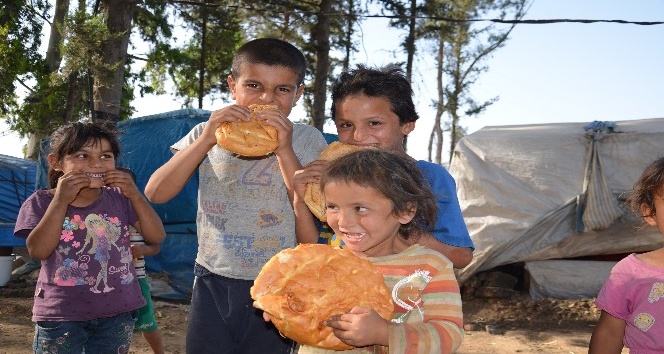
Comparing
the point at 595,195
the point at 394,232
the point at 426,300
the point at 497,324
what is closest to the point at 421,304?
the point at 426,300

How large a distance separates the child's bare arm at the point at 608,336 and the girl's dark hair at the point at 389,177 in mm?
977

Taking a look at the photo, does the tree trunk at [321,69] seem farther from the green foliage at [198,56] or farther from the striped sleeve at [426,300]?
the striped sleeve at [426,300]

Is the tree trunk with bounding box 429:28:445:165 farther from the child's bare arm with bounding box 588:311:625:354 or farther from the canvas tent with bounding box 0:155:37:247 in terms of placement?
the child's bare arm with bounding box 588:311:625:354

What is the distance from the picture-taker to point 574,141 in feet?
28.2

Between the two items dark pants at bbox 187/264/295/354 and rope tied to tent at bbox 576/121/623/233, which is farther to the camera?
rope tied to tent at bbox 576/121/623/233

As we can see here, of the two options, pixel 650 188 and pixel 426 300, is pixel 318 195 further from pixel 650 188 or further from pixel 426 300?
pixel 650 188

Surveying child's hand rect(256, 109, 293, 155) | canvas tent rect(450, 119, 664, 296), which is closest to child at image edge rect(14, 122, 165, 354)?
child's hand rect(256, 109, 293, 155)

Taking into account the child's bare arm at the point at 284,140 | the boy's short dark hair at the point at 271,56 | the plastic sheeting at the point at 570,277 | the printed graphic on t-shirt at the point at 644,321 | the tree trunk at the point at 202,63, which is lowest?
the plastic sheeting at the point at 570,277

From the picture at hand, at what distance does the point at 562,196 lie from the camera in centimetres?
846

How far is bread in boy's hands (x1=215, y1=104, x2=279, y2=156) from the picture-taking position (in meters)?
2.36

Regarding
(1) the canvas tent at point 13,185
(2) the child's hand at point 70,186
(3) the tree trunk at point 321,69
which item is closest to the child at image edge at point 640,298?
(2) the child's hand at point 70,186

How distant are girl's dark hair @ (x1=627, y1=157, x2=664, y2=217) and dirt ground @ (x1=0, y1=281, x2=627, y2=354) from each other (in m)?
A: 4.35

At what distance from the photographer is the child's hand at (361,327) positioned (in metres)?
1.58

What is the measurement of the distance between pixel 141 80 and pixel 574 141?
13.9m
